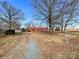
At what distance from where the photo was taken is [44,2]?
31984mm

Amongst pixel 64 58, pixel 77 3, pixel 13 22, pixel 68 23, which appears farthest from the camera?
pixel 13 22

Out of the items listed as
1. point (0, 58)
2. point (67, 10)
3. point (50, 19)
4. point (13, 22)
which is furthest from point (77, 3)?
point (0, 58)

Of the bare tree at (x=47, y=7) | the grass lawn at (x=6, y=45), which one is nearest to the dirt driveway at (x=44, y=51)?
the grass lawn at (x=6, y=45)

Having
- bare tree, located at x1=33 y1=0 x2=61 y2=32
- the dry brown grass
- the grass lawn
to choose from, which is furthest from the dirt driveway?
bare tree, located at x1=33 y1=0 x2=61 y2=32

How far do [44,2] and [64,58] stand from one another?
2638 cm

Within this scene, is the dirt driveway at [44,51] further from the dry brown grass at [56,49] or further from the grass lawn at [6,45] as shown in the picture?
the grass lawn at [6,45]

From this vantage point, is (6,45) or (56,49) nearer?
(56,49)

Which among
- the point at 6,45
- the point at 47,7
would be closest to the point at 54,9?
the point at 47,7

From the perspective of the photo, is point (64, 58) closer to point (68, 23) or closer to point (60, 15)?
point (60, 15)

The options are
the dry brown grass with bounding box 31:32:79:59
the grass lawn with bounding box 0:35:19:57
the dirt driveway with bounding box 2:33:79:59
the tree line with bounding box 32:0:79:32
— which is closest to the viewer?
the dirt driveway with bounding box 2:33:79:59

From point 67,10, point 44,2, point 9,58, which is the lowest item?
point 9,58

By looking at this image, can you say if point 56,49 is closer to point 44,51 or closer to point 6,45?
point 44,51

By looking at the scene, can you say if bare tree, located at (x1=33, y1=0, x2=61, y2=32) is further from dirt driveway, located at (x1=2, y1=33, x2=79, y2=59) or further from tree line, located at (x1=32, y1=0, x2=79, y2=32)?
dirt driveway, located at (x1=2, y1=33, x2=79, y2=59)

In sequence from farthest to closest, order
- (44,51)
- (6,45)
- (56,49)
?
(6,45)
(56,49)
(44,51)
